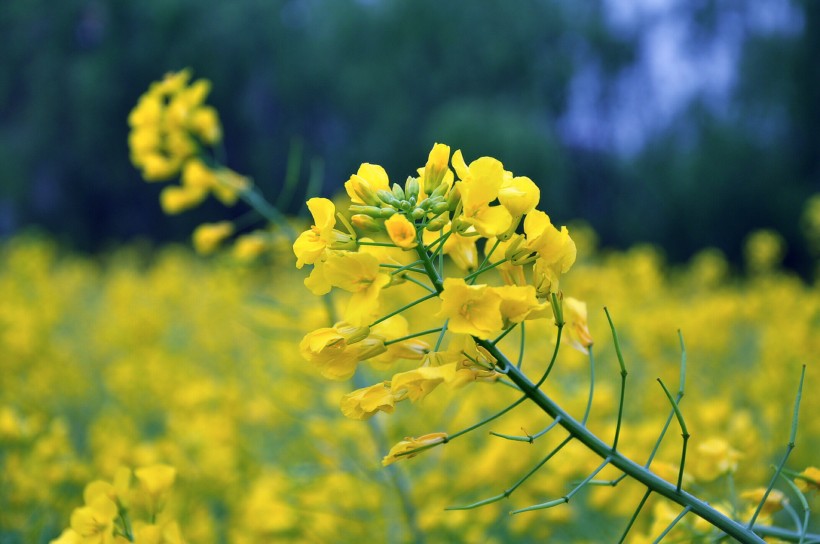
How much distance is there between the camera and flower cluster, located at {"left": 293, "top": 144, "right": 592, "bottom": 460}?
768mm

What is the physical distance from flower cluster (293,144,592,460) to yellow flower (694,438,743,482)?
0.42 metres

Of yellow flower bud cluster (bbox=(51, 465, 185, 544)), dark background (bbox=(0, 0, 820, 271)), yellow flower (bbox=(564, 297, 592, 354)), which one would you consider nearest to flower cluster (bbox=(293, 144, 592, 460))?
yellow flower (bbox=(564, 297, 592, 354))

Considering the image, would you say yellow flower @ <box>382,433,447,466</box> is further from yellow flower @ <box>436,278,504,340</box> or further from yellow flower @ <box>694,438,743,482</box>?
yellow flower @ <box>694,438,743,482</box>

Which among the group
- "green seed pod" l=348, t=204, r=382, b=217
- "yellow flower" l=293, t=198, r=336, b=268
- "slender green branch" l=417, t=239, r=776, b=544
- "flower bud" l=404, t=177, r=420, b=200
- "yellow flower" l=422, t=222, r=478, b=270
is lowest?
"slender green branch" l=417, t=239, r=776, b=544

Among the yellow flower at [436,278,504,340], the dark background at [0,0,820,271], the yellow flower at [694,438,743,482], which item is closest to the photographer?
the yellow flower at [436,278,504,340]

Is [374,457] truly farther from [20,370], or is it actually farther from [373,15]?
[373,15]

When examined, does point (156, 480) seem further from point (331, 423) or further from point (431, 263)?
point (331, 423)

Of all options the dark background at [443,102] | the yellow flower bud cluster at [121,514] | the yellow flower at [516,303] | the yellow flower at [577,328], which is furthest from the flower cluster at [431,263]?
the dark background at [443,102]

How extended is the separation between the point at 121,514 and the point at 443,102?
12.1 metres

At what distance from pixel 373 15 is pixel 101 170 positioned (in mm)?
5417

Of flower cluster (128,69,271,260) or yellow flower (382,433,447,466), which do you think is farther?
flower cluster (128,69,271,260)

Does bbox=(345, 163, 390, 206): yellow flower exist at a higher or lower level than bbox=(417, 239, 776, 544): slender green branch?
higher

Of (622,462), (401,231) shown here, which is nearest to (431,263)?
(401,231)

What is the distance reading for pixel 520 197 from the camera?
800 millimetres
